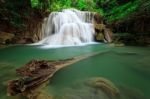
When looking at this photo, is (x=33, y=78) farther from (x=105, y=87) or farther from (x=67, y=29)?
(x=67, y=29)

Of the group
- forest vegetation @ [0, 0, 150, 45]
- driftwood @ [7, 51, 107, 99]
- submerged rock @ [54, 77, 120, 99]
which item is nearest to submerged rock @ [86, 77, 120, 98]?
submerged rock @ [54, 77, 120, 99]

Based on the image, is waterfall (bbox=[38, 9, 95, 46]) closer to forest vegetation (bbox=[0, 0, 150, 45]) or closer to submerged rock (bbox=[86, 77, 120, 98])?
forest vegetation (bbox=[0, 0, 150, 45])

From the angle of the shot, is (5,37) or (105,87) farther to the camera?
(5,37)

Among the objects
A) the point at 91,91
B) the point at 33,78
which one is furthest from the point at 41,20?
the point at 91,91

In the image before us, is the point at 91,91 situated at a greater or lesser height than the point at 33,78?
lesser

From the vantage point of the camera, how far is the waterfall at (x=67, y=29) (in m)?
15.4

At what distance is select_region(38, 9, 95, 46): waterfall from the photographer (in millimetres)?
15363

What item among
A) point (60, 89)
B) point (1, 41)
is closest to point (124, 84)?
point (60, 89)

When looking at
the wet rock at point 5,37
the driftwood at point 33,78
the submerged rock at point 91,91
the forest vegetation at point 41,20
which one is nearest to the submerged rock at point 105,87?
the submerged rock at point 91,91

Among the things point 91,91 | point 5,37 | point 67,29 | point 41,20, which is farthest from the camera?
point 41,20

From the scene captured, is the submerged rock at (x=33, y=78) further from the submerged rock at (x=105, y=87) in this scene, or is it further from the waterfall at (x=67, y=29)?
the waterfall at (x=67, y=29)

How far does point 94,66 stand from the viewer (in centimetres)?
727

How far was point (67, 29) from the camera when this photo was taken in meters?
16.1

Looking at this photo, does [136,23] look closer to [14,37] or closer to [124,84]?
[14,37]
